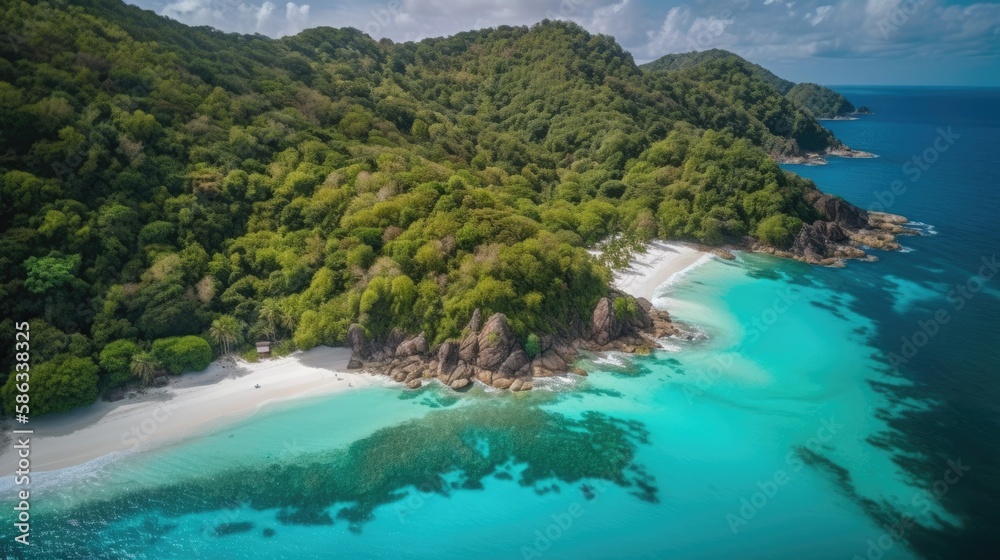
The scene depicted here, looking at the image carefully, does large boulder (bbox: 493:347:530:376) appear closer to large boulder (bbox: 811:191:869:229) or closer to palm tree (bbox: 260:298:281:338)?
palm tree (bbox: 260:298:281:338)

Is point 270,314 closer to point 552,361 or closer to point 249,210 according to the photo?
point 249,210

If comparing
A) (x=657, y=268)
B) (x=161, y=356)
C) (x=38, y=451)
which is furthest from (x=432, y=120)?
(x=38, y=451)

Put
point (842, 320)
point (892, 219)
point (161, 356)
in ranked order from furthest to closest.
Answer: point (892, 219) < point (842, 320) < point (161, 356)

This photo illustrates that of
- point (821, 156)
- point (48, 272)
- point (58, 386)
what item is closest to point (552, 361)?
point (58, 386)

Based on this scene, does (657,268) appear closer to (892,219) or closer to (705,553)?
(705,553)

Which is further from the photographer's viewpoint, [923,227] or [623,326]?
[923,227]

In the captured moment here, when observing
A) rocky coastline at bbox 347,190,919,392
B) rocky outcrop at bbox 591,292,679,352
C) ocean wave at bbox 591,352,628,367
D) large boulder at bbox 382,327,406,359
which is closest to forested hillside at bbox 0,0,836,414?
large boulder at bbox 382,327,406,359

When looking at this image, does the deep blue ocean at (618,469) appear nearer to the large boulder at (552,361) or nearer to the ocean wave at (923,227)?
the large boulder at (552,361)
